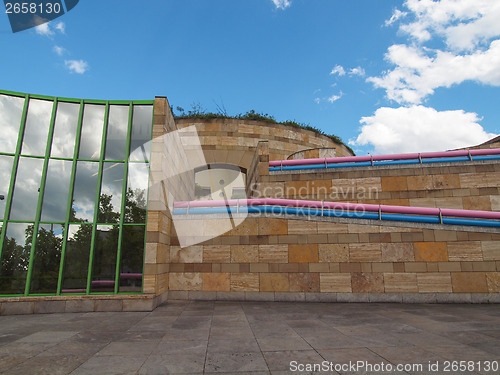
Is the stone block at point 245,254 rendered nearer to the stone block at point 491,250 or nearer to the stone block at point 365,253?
the stone block at point 365,253

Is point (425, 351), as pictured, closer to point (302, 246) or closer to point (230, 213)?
point (302, 246)

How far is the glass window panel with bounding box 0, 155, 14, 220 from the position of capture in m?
9.61

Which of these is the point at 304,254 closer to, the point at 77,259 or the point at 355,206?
the point at 355,206

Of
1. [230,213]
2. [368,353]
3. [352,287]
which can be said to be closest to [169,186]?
[230,213]

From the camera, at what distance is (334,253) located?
35.6 feet

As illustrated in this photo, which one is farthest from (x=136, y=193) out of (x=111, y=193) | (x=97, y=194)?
(x=97, y=194)

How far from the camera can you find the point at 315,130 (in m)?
22.6

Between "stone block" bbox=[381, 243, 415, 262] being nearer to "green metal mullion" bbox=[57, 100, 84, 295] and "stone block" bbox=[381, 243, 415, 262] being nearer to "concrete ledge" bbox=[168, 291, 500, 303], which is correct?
"concrete ledge" bbox=[168, 291, 500, 303]

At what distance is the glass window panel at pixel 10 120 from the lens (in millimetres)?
10055

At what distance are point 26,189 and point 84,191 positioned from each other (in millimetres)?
1894

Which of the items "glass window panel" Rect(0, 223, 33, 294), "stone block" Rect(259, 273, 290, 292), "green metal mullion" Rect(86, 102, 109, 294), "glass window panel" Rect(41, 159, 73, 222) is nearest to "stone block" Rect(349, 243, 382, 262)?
"stone block" Rect(259, 273, 290, 292)

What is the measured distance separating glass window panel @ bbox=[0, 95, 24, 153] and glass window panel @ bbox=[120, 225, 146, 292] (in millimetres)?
5079

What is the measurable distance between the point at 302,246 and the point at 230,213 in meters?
3.18

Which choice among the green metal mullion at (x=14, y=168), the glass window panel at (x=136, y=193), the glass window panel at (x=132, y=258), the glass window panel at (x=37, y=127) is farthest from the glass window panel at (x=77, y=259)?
the glass window panel at (x=37, y=127)
